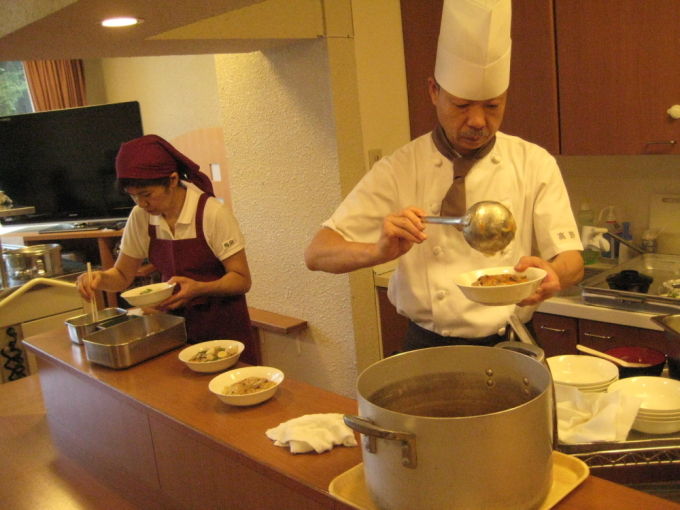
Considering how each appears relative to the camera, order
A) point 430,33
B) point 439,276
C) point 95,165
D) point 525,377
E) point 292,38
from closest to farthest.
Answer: point 525,377
point 439,276
point 292,38
point 430,33
point 95,165

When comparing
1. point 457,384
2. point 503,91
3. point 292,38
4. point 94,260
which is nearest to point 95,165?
point 94,260

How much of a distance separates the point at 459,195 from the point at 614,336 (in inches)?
37.6

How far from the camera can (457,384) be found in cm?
106

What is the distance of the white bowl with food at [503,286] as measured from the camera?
131 cm

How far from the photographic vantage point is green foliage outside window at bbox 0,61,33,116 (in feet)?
16.2

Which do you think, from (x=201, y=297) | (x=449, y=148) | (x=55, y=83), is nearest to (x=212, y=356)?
(x=201, y=297)

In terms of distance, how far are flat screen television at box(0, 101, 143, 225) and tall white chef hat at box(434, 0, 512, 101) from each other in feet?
10.6

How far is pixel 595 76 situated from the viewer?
244cm

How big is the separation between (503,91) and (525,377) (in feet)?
2.73

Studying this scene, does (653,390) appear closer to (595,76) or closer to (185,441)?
(185,441)

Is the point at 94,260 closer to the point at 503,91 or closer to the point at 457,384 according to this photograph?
the point at 503,91

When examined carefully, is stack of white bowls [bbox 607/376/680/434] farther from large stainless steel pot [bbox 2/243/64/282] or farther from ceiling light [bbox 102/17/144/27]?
large stainless steel pot [bbox 2/243/64/282]

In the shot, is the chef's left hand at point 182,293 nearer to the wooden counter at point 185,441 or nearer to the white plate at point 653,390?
the wooden counter at point 185,441

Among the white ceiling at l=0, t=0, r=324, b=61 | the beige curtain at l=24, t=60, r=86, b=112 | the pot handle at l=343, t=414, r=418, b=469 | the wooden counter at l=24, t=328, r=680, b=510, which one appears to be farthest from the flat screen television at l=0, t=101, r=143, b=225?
the pot handle at l=343, t=414, r=418, b=469
